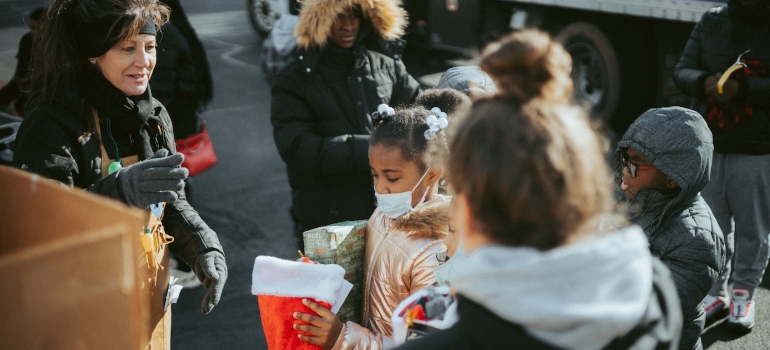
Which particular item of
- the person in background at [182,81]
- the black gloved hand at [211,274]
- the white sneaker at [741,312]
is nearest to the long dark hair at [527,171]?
the black gloved hand at [211,274]

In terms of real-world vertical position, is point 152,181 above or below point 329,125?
above

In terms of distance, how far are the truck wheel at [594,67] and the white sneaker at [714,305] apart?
2.97 m

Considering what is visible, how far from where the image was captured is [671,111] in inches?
108

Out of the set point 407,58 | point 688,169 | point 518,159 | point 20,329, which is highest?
point 518,159

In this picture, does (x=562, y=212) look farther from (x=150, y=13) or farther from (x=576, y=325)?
(x=150, y=13)

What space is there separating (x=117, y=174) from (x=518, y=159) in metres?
1.48

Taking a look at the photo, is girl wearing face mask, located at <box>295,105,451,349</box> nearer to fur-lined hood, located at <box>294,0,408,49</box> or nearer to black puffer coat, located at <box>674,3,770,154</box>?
fur-lined hood, located at <box>294,0,408,49</box>

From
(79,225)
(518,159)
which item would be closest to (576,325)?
(518,159)

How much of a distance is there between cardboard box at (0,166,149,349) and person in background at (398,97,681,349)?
0.51m

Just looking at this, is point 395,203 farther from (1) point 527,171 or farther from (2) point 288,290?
(1) point 527,171

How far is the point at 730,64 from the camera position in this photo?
4.05m

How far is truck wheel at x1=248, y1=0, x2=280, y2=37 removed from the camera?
35.2 feet

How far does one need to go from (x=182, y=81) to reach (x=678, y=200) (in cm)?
311

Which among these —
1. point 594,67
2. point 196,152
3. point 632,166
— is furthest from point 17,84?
point 594,67
